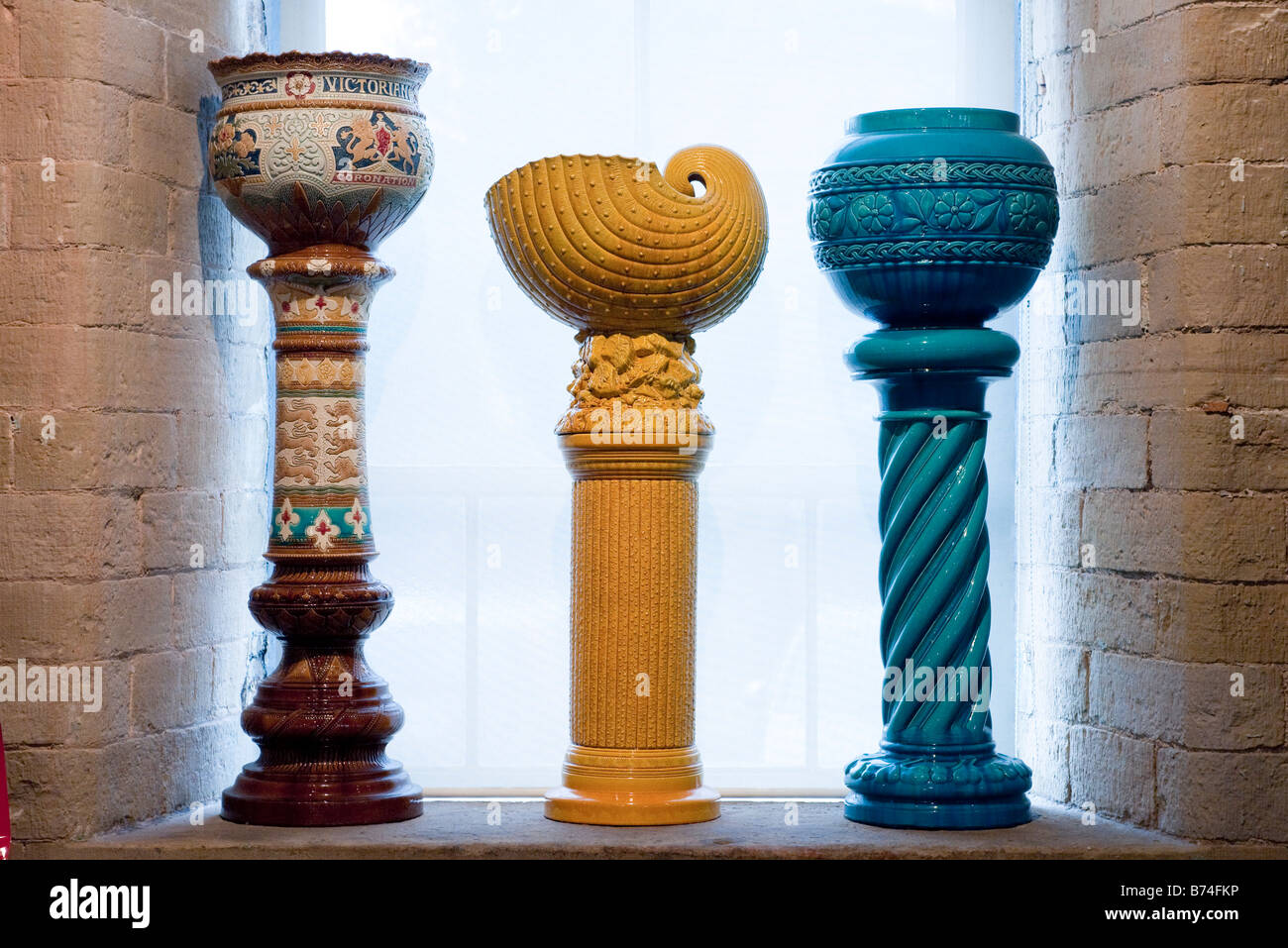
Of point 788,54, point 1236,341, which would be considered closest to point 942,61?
point 788,54

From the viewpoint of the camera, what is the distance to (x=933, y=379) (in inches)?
121

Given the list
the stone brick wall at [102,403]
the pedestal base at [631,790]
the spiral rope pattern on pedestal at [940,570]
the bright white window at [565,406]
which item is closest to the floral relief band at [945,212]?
the spiral rope pattern on pedestal at [940,570]

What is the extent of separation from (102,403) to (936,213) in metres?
1.47

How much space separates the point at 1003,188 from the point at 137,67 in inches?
60.6

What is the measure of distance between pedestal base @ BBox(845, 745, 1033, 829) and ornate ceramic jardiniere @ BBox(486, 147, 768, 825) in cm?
30

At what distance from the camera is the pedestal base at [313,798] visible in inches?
121

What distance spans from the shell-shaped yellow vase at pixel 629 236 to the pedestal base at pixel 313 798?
0.93m

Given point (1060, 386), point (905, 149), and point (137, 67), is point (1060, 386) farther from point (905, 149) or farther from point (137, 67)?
point (137, 67)

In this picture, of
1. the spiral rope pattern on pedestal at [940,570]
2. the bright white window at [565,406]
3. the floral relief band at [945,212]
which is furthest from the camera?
the bright white window at [565,406]

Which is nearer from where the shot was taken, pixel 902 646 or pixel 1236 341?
Answer: pixel 1236 341

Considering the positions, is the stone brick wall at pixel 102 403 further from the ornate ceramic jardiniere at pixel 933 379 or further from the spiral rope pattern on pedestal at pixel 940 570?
the spiral rope pattern on pedestal at pixel 940 570

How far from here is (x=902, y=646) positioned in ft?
10.2

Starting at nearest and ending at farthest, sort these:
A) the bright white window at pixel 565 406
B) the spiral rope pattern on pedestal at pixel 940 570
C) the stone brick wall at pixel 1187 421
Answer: the stone brick wall at pixel 1187 421, the spiral rope pattern on pedestal at pixel 940 570, the bright white window at pixel 565 406
